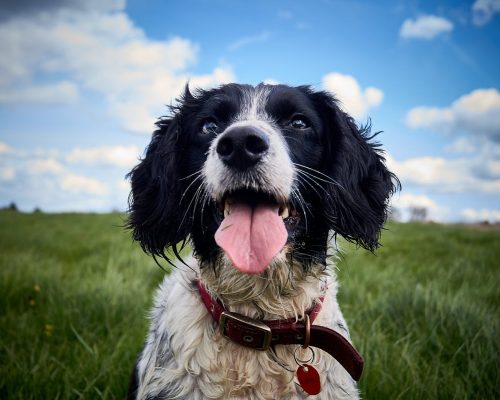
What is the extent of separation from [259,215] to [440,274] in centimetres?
446

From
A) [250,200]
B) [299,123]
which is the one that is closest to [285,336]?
[250,200]

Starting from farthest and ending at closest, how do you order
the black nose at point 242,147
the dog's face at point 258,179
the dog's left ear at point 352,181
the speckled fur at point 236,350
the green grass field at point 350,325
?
the green grass field at point 350,325 → the dog's left ear at point 352,181 → the speckled fur at point 236,350 → the dog's face at point 258,179 → the black nose at point 242,147

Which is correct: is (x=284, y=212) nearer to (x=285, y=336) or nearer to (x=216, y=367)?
(x=285, y=336)

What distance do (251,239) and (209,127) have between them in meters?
0.91

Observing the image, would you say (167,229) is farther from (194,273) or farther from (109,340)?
(109,340)

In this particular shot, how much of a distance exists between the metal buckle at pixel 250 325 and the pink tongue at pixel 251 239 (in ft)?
0.86

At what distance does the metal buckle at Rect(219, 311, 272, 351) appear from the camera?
220 cm

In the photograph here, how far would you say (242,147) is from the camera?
2.19 metres

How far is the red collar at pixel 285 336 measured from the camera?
2227 millimetres

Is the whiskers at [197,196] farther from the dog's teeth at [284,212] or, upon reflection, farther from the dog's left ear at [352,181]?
the dog's left ear at [352,181]

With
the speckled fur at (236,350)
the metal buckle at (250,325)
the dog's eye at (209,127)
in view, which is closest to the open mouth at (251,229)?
the speckled fur at (236,350)

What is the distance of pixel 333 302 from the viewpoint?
263 cm

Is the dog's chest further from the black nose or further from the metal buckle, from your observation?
the black nose

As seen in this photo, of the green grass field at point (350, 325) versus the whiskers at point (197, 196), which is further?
the green grass field at point (350, 325)
